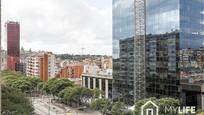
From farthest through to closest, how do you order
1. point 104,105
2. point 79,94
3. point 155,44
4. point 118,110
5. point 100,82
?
1. point 100,82
2. point 79,94
3. point 155,44
4. point 104,105
5. point 118,110

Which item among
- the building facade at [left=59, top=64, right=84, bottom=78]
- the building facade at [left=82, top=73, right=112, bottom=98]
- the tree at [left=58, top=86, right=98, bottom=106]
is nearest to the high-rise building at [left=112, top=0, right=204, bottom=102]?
the tree at [left=58, top=86, right=98, bottom=106]

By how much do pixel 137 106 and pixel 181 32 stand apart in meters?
14.7

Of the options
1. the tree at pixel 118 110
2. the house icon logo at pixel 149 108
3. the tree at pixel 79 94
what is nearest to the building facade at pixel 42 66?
the tree at pixel 79 94

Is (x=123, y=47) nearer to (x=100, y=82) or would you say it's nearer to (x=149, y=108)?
(x=100, y=82)

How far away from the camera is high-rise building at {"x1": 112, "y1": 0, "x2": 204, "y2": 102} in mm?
60312

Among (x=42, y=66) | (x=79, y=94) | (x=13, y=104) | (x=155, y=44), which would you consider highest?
(x=155, y=44)

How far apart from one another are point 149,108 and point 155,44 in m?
16.8

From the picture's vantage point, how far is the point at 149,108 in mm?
50906

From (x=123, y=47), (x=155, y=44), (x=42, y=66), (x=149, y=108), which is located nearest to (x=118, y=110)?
(x=149, y=108)

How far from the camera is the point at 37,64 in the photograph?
504 feet

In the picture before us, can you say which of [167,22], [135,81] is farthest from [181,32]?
[135,81]

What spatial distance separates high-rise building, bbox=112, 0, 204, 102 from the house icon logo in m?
9.56

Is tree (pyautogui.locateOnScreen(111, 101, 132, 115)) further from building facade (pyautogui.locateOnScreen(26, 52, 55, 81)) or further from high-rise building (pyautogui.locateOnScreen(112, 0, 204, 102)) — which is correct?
building facade (pyautogui.locateOnScreen(26, 52, 55, 81))

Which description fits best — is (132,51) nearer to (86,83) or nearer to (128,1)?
(128,1)
